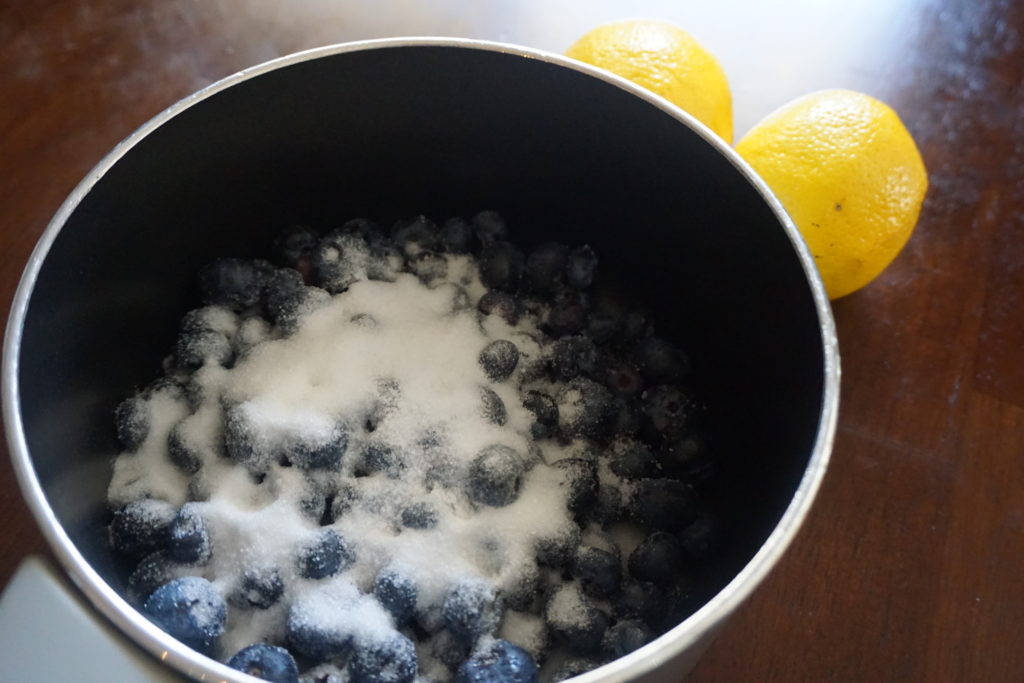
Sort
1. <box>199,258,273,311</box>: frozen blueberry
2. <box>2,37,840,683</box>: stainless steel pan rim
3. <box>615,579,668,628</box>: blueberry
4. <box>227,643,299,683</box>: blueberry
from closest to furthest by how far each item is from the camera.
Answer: <box>2,37,840,683</box>: stainless steel pan rim → <box>227,643,299,683</box>: blueberry → <box>615,579,668,628</box>: blueberry → <box>199,258,273,311</box>: frozen blueberry

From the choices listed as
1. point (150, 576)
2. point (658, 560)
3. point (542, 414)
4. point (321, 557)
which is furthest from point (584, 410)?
point (150, 576)

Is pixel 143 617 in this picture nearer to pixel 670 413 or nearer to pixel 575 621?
pixel 575 621

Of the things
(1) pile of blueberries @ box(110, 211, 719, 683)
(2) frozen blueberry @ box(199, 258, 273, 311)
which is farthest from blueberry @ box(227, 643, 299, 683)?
(2) frozen blueberry @ box(199, 258, 273, 311)

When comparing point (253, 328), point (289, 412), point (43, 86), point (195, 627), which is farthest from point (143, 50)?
point (195, 627)

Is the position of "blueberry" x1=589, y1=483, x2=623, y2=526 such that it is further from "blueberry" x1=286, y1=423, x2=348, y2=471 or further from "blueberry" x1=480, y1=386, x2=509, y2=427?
"blueberry" x1=286, y1=423, x2=348, y2=471

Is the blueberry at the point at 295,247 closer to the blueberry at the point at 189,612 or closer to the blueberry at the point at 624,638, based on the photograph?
the blueberry at the point at 189,612
